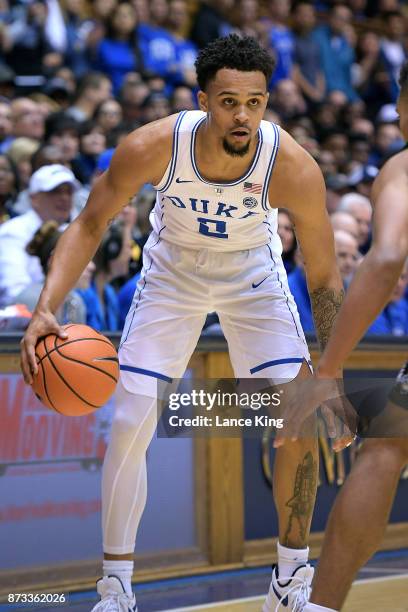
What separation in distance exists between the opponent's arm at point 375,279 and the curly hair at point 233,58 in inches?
45.9

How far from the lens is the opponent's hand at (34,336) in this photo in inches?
154

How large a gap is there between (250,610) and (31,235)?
9.17 feet

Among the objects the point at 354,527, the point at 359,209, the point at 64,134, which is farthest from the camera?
the point at 359,209

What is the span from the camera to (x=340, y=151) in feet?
35.8

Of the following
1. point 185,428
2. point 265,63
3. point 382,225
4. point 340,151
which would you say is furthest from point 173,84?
point 382,225

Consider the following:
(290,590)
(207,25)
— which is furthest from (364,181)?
(290,590)

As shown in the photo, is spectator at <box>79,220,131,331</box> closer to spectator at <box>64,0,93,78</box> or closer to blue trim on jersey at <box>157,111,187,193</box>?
blue trim on jersey at <box>157,111,187,193</box>

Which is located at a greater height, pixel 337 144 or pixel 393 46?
pixel 393 46

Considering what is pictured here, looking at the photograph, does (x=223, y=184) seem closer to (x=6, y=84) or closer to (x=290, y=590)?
(x=290, y=590)

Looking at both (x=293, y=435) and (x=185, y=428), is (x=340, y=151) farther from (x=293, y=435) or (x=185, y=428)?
(x=293, y=435)

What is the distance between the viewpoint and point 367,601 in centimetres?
485

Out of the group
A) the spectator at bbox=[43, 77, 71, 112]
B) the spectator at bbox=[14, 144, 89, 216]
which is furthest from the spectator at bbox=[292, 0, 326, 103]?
the spectator at bbox=[14, 144, 89, 216]

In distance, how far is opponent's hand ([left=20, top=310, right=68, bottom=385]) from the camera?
154 inches

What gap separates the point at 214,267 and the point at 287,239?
2709mm
